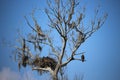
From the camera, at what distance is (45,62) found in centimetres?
1409

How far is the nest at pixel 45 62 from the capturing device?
13.9 m

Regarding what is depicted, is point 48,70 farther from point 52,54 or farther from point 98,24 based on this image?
point 98,24

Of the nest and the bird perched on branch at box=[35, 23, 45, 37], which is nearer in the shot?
the nest

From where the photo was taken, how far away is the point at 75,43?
14430 millimetres

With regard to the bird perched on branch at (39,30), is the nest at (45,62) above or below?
below

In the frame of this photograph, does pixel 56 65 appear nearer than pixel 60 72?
Yes

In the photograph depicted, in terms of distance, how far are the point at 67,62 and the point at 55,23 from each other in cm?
224

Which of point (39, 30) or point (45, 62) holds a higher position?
point (39, 30)

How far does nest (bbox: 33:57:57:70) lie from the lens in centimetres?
1386

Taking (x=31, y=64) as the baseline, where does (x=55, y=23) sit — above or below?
above

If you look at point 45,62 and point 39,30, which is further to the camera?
point 39,30

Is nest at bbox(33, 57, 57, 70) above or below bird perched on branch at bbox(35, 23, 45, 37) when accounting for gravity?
below

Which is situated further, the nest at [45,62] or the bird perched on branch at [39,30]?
the bird perched on branch at [39,30]

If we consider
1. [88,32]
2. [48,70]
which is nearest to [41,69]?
[48,70]
